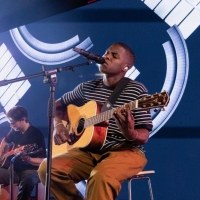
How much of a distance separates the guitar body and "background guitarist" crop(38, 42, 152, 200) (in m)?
0.05

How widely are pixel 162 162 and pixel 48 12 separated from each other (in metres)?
2.37

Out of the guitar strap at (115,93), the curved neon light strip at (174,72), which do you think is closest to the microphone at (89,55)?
the guitar strap at (115,93)

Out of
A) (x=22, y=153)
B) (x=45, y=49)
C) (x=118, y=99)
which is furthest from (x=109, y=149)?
(x=45, y=49)

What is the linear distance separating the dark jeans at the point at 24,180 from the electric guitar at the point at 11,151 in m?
0.09

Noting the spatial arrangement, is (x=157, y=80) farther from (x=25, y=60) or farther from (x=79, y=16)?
(x=25, y=60)

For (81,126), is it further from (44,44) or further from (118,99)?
(44,44)

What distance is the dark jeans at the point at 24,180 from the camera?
15.0ft

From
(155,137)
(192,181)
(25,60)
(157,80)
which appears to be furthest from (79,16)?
(192,181)

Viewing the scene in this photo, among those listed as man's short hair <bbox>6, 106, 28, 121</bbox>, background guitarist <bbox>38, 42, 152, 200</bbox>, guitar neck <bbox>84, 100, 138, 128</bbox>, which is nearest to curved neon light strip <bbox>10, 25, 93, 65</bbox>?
man's short hair <bbox>6, 106, 28, 121</bbox>

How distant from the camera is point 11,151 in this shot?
16.3 ft

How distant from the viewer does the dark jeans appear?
4582mm

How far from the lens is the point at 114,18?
16.6 ft

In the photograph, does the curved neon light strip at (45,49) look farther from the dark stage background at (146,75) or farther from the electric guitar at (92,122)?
the electric guitar at (92,122)

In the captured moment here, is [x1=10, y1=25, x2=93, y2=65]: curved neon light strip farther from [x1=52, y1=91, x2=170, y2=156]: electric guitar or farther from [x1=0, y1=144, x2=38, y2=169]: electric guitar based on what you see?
[x1=52, y1=91, x2=170, y2=156]: electric guitar
